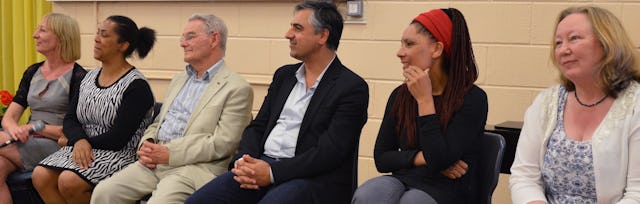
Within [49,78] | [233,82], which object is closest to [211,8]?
[49,78]

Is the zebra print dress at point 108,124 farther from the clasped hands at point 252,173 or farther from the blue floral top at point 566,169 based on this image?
the blue floral top at point 566,169

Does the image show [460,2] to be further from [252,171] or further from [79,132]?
[79,132]

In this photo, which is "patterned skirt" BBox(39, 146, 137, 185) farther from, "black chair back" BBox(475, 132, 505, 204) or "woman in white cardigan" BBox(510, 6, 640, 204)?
"woman in white cardigan" BBox(510, 6, 640, 204)

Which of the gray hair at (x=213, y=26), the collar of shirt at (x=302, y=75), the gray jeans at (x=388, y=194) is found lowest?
the gray jeans at (x=388, y=194)

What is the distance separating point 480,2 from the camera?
3891 mm

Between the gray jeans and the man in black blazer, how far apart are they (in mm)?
317

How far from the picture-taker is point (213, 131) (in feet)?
10.9

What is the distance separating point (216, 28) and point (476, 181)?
1.34 metres

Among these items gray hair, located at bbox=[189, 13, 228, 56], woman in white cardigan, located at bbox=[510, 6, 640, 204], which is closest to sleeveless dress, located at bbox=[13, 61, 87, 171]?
gray hair, located at bbox=[189, 13, 228, 56]

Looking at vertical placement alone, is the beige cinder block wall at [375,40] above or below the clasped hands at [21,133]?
above

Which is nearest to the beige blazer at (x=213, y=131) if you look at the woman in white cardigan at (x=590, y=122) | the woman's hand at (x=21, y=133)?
the woman's hand at (x=21, y=133)

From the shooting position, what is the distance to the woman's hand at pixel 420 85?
104 inches

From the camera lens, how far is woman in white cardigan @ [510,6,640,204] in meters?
2.26

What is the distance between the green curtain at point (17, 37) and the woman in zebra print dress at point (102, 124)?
1694 millimetres
